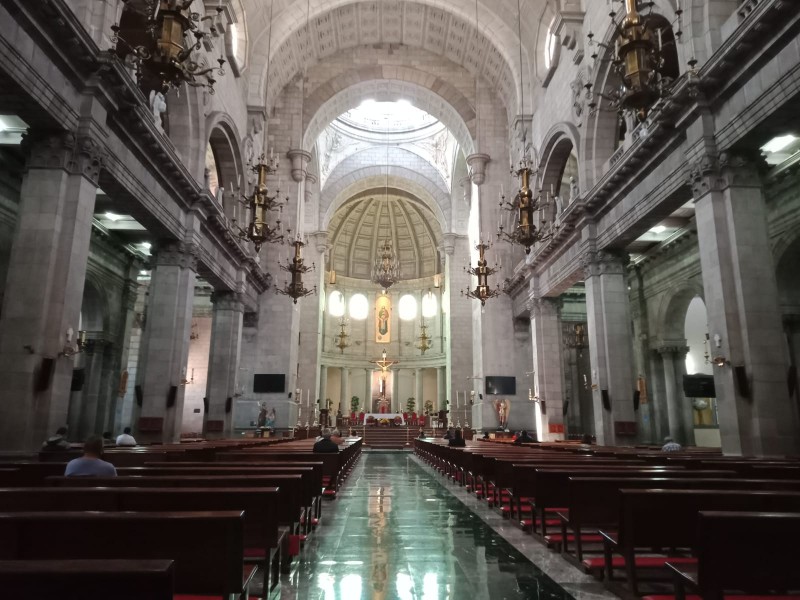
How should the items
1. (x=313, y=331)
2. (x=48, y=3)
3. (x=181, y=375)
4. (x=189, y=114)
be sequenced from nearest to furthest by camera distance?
(x=48, y=3) < (x=181, y=375) < (x=189, y=114) < (x=313, y=331)

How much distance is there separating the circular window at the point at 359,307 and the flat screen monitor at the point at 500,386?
2145 centimetres

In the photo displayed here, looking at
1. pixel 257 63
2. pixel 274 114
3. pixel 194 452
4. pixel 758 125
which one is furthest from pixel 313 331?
pixel 758 125

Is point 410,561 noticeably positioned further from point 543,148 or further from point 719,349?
point 543,148

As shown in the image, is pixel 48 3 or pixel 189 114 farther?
pixel 189 114

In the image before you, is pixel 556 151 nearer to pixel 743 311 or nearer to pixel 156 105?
pixel 743 311

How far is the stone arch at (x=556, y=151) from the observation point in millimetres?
17609

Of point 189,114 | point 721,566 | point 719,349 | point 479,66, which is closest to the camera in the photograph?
point 721,566

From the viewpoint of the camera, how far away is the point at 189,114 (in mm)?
15523

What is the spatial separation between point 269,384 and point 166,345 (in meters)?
9.04

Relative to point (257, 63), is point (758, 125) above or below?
below

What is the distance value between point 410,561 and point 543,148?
1802 centimetres

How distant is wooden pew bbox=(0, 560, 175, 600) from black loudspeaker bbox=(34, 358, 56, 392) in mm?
8359

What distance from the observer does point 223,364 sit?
1930cm

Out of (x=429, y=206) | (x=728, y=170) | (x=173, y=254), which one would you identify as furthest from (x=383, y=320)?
(x=728, y=170)
